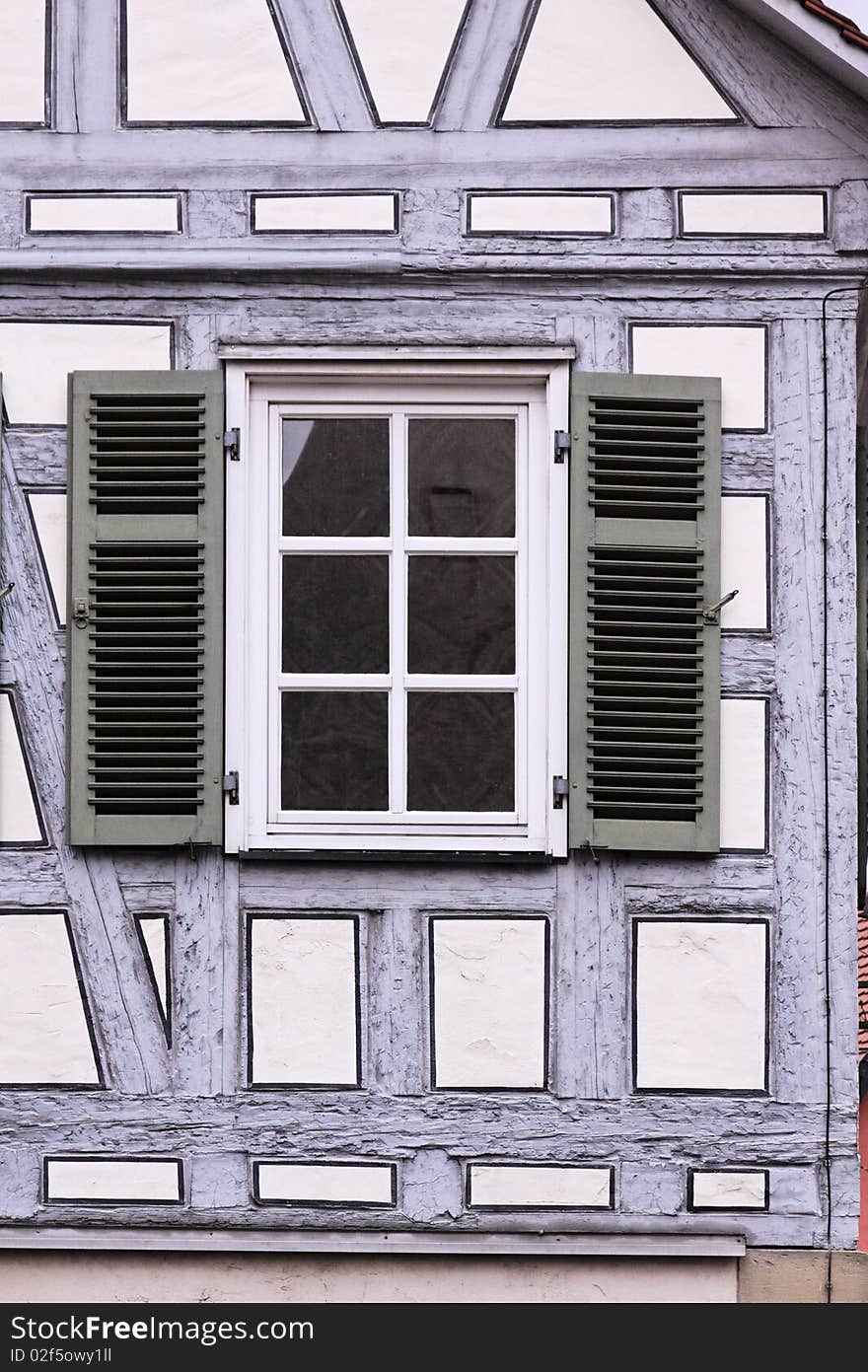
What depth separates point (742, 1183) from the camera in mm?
5031

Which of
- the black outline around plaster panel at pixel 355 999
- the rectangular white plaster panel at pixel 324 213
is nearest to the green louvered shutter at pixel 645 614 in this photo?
the black outline around plaster panel at pixel 355 999

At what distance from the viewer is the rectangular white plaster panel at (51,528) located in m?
5.10

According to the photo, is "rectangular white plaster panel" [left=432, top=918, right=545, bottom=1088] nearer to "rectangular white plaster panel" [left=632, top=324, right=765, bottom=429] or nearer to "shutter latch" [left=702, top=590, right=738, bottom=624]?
"shutter latch" [left=702, top=590, right=738, bottom=624]

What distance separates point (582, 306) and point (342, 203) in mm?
868

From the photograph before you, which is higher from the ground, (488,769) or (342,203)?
(342,203)

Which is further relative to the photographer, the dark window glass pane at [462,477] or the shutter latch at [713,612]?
the dark window glass pane at [462,477]

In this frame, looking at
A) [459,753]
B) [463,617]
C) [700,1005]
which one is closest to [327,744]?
[459,753]

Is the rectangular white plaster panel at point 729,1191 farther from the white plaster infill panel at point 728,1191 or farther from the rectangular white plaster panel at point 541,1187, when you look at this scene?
the rectangular white plaster panel at point 541,1187

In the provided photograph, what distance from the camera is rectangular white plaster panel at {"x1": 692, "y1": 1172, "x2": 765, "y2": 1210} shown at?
16.5 feet

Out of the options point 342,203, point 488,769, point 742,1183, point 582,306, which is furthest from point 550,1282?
point 342,203

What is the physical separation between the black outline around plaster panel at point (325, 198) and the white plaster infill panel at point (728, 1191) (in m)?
3.26

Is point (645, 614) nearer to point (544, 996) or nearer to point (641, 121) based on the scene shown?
point (544, 996)

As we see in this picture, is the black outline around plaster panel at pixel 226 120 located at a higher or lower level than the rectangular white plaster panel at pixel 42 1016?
higher

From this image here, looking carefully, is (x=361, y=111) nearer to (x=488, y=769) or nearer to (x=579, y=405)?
(x=579, y=405)
